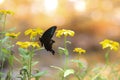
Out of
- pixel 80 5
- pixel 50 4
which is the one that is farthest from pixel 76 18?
pixel 50 4

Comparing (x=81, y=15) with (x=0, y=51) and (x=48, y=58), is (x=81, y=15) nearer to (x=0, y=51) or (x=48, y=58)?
(x=48, y=58)

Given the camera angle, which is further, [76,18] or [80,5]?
[80,5]

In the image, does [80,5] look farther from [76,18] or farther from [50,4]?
[50,4]

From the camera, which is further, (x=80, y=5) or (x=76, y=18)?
(x=80, y=5)

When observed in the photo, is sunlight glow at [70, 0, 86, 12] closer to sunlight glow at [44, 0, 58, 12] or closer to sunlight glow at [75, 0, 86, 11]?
sunlight glow at [75, 0, 86, 11]

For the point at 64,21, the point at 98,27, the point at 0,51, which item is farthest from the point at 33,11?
the point at 0,51

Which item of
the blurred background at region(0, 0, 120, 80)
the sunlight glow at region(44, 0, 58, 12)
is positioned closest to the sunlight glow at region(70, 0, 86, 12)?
the blurred background at region(0, 0, 120, 80)

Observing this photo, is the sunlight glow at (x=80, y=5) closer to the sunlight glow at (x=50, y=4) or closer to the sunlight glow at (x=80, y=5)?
the sunlight glow at (x=80, y=5)

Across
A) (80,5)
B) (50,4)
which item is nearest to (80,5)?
(80,5)

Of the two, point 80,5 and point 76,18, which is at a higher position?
point 80,5

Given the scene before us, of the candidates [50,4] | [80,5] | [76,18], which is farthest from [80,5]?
[50,4]
